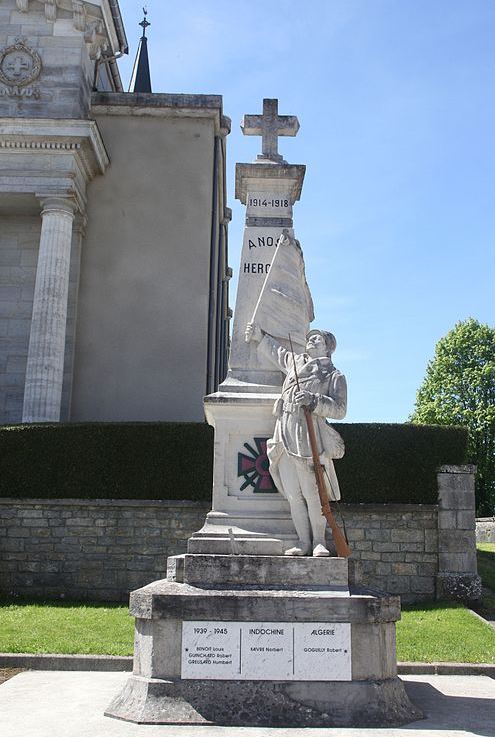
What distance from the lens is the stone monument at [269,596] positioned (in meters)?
5.26

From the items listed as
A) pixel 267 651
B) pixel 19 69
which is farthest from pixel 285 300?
pixel 19 69

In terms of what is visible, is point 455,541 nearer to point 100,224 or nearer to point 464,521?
point 464,521

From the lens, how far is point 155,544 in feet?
41.8

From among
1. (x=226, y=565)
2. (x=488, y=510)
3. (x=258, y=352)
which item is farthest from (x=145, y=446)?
(x=488, y=510)

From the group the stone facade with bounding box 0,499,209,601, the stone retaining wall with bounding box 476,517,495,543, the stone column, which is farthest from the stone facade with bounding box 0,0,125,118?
the stone retaining wall with bounding box 476,517,495,543

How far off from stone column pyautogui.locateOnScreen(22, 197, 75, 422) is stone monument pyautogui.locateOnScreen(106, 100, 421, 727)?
956cm

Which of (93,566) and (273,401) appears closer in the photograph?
(273,401)

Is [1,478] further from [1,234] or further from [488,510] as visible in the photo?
[488,510]

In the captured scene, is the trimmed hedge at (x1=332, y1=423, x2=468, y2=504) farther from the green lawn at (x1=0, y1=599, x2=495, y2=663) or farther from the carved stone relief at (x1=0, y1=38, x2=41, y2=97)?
the carved stone relief at (x1=0, y1=38, x2=41, y2=97)

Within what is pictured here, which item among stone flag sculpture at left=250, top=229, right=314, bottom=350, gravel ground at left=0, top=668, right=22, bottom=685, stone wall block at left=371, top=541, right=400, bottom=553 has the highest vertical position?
stone flag sculpture at left=250, top=229, right=314, bottom=350

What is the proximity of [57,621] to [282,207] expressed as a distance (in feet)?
21.3

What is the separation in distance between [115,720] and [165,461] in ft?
26.1

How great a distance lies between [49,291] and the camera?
15.9 meters

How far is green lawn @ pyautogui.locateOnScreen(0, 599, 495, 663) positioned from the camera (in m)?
8.70
